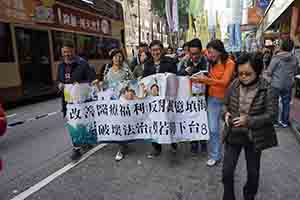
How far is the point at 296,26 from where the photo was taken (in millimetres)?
12484

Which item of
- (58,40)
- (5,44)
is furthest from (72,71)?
(58,40)

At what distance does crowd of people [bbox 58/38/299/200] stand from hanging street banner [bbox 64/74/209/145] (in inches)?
8.2

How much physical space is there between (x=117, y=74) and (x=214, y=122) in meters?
1.88

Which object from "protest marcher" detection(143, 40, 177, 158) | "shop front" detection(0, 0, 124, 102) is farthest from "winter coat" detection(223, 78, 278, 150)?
"shop front" detection(0, 0, 124, 102)

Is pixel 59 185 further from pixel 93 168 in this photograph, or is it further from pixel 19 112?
pixel 19 112

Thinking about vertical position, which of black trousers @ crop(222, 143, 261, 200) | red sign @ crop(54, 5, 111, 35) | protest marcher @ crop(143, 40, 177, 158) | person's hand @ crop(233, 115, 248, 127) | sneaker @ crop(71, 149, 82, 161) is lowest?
sneaker @ crop(71, 149, 82, 161)

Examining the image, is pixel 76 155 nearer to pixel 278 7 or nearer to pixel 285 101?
pixel 285 101

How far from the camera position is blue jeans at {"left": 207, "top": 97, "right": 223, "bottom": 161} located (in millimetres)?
4319

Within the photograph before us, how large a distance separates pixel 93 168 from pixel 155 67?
1.91m

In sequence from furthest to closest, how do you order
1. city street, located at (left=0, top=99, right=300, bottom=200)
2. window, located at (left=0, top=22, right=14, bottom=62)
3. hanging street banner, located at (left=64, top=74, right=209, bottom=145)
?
window, located at (left=0, top=22, right=14, bottom=62) → hanging street banner, located at (left=64, top=74, right=209, bottom=145) → city street, located at (left=0, top=99, right=300, bottom=200)

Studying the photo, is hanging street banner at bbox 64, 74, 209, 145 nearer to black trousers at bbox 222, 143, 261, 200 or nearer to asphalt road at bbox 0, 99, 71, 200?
asphalt road at bbox 0, 99, 71, 200

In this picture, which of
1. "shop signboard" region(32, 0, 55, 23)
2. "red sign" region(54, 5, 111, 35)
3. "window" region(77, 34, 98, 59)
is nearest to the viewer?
"shop signboard" region(32, 0, 55, 23)

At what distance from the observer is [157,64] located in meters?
4.93

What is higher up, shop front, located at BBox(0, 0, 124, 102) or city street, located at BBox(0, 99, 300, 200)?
shop front, located at BBox(0, 0, 124, 102)
